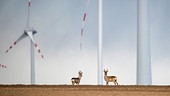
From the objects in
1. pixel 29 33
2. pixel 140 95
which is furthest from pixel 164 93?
pixel 29 33

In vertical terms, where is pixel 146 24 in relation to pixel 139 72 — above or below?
above

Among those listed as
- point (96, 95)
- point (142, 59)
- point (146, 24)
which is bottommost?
point (96, 95)

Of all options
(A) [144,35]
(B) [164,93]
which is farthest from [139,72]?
(B) [164,93]

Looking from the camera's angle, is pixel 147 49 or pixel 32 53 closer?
pixel 147 49

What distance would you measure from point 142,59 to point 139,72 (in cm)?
43

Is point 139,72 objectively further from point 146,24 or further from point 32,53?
point 32,53

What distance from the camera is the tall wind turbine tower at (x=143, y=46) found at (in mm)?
11891

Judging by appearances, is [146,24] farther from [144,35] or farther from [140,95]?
[140,95]

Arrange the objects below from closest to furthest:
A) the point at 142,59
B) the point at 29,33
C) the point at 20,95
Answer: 1. the point at 20,95
2. the point at 142,59
3. the point at 29,33

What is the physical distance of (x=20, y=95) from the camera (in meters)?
3.94

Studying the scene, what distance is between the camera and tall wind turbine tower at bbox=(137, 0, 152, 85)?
1189 cm

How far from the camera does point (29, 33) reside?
1719 centimetres

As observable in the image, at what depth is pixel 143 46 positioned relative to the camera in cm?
1202

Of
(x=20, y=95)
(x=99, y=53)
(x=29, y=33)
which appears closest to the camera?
(x=20, y=95)
